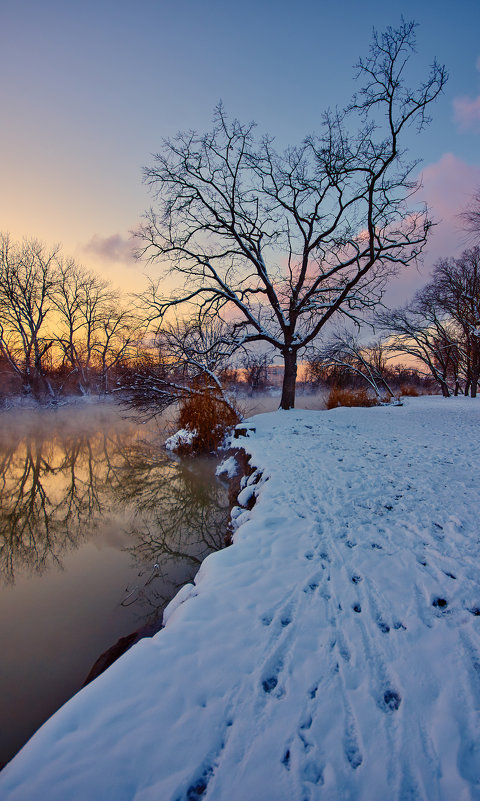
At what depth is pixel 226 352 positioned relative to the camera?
13.0m

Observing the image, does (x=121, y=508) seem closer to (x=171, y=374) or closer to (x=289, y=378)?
(x=171, y=374)

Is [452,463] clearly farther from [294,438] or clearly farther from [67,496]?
[67,496]

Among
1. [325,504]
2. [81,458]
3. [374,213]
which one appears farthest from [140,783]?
[374,213]

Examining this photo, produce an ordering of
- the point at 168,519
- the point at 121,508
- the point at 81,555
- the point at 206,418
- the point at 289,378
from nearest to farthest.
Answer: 1. the point at 81,555
2. the point at 168,519
3. the point at 121,508
4. the point at 206,418
5. the point at 289,378

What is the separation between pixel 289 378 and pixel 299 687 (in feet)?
44.3

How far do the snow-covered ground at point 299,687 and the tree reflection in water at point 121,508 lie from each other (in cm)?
249

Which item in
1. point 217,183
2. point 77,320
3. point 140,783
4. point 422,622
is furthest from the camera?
point 77,320

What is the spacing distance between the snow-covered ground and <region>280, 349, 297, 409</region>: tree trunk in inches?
441

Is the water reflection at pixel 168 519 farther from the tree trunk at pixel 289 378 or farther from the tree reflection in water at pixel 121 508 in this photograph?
the tree trunk at pixel 289 378

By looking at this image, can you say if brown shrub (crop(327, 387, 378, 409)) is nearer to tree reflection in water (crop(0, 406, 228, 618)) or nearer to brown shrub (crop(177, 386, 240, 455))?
brown shrub (crop(177, 386, 240, 455))

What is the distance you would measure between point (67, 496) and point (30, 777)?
847cm

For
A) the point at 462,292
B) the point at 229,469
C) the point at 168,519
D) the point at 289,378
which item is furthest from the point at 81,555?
the point at 462,292

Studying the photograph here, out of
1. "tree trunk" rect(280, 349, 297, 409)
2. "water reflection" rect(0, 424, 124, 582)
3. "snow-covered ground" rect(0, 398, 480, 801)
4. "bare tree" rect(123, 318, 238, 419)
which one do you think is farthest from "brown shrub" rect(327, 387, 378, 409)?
"snow-covered ground" rect(0, 398, 480, 801)

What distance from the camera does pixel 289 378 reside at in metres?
14.8
